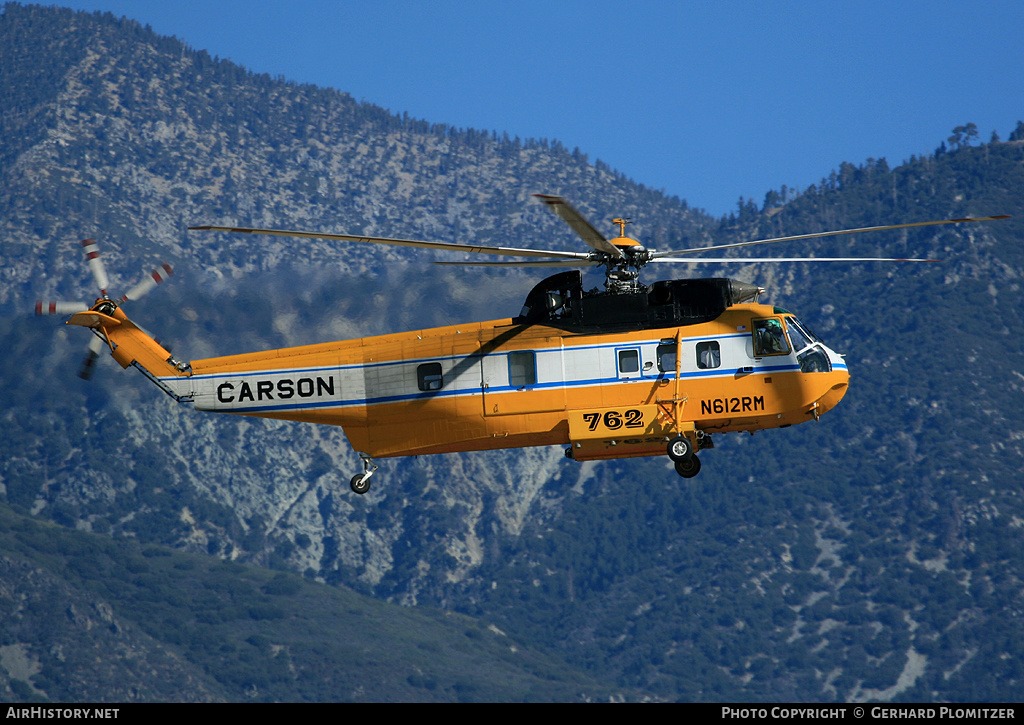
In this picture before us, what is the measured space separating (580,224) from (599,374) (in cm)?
589

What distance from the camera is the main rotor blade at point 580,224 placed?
95.4ft

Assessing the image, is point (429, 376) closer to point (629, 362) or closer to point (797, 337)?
point (629, 362)

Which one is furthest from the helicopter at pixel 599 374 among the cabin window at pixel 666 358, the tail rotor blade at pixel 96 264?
the tail rotor blade at pixel 96 264

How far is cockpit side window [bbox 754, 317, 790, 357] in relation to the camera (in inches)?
1464

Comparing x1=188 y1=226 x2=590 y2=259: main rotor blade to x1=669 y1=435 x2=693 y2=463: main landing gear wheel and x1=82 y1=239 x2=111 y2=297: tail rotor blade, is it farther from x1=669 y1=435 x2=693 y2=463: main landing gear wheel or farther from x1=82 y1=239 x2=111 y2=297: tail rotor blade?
x1=82 y1=239 x2=111 y2=297: tail rotor blade

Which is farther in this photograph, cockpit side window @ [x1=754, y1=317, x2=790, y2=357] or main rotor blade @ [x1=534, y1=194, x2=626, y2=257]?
cockpit side window @ [x1=754, y1=317, x2=790, y2=357]

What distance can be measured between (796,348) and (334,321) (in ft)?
460

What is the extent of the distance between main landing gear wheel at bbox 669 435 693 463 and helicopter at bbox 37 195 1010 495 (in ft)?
0.13

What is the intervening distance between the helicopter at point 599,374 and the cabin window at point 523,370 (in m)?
0.03

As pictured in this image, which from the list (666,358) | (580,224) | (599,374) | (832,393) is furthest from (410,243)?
(832,393)

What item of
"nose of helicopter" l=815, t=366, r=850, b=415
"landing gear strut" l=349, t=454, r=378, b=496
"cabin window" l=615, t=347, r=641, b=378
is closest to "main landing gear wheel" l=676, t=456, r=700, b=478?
"cabin window" l=615, t=347, r=641, b=378

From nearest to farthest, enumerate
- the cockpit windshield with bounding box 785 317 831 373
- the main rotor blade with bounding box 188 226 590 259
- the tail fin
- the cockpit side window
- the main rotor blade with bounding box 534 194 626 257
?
1. the main rotor blade with bounding box 534 194 626 257
2. the main rotor blade with bounding box 188 226 590 259
3. the cockpit side window
4. the cockpit windshield with bounding box 785 317 831 373
5. the tail fin

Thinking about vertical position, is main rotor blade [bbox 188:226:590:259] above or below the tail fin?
above

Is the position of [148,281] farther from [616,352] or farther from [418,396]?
[616,352]
